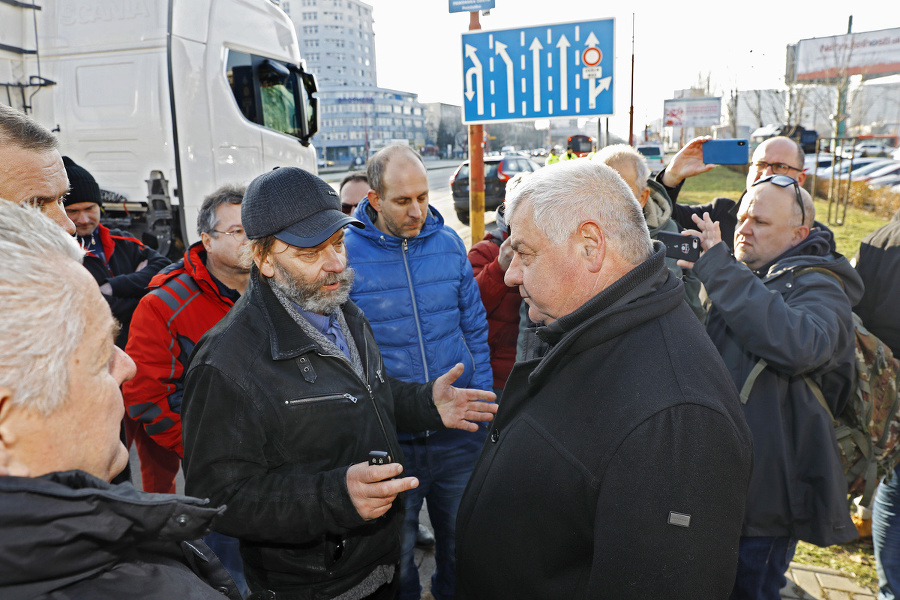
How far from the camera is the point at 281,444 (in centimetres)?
183

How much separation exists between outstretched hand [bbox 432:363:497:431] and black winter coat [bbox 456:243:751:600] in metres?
0.56

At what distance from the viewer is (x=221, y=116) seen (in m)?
5.97

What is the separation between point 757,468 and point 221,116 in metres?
5.77

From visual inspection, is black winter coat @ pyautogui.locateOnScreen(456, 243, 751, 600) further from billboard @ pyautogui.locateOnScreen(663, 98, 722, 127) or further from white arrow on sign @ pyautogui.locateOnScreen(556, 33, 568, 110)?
billboard @ pyautogui.locateOnScreen(663, 98, 722, 127)

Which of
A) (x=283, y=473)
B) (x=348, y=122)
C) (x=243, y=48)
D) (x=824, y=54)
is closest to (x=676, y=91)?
(x=824, y=54)

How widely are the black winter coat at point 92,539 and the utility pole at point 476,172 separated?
229 inches

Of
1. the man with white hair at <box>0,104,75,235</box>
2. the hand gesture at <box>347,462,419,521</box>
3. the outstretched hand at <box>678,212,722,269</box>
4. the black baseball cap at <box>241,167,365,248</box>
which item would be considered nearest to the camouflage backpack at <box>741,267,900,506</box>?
the outstretched hand at <box>678,212,722,269</box>

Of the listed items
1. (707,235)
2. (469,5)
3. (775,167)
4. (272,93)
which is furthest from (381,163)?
(272,93)

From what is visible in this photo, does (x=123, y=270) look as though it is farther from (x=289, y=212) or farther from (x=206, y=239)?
(x=289, y=212)

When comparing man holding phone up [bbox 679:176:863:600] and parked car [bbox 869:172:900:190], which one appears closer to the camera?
man holding phone up [bbox 679:176:863:600]

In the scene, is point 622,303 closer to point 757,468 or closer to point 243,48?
point 757,468

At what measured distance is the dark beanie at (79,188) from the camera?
3.55 m

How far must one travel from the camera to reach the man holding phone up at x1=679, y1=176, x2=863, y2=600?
6.84ft

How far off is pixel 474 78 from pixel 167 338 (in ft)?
10.6
